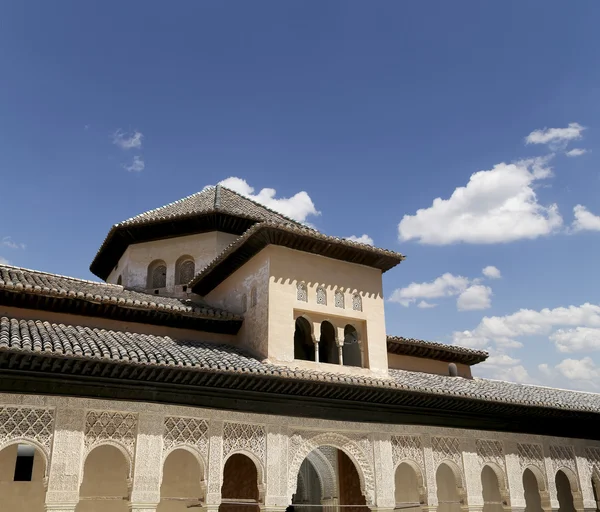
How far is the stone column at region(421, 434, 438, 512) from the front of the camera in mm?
10359

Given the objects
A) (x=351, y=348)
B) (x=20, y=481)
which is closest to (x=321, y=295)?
(x=351, y=348)

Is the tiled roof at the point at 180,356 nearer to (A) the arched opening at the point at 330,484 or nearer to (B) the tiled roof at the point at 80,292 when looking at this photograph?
(B) the tiled roof at the point at 80,292

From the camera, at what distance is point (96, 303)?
31.2 ft

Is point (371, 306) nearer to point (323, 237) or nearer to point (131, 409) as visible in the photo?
point (323, 237)

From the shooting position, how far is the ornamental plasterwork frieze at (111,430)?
8008 mm

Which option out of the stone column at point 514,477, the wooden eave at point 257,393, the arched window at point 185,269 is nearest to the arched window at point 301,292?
Answer: the wooden eave at point 257,393

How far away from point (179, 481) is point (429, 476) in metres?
4.36

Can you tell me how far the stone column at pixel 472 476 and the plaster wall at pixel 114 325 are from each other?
4791mm

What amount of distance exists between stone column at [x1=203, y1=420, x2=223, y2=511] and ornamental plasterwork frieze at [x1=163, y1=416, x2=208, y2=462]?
8 cm

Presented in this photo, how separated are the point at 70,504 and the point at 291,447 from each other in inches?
131

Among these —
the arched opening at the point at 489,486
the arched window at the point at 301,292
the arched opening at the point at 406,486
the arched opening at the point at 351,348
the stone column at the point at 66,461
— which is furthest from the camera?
the arched opening at the point at 489,486

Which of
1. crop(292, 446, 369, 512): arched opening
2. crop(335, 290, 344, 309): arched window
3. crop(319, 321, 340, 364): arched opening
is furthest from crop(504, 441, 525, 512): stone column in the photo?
crop(335, 290, 344, 309): arched window

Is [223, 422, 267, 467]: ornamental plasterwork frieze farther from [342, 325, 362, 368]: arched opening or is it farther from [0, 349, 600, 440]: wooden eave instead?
[342, 325, 362, 368]: arched opening

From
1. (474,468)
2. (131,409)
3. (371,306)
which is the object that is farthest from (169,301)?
(474,468)
